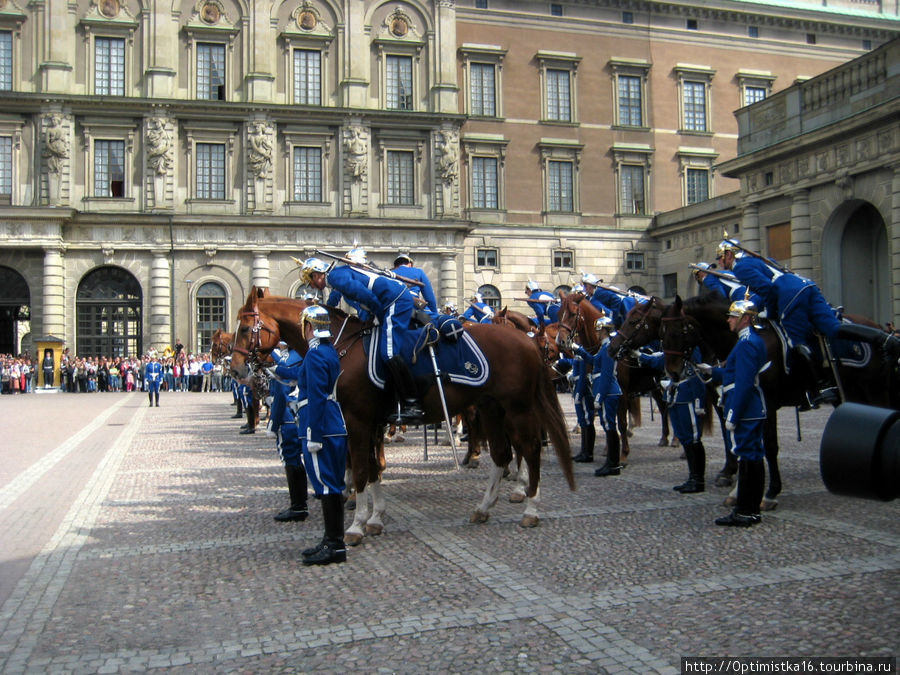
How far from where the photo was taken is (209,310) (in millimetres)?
40219

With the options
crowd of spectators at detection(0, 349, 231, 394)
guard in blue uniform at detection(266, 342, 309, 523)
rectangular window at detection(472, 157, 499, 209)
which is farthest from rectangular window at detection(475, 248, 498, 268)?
guard in blue uniform at detection(266, 342, 309, 523)

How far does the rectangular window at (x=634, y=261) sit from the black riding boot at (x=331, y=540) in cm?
4063

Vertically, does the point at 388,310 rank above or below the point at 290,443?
above

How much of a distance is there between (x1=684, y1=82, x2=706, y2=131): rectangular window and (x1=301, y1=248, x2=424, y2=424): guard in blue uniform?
142ft

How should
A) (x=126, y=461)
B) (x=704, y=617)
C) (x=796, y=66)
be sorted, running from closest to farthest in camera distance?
(x=704, y=617) < (x=126, y=461) < (x=796, y=66)

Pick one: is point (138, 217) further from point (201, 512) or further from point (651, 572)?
point (651, 572)

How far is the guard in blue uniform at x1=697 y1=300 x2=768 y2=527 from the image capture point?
304 inches

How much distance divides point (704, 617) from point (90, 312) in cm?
3936

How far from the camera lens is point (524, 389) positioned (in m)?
8.30

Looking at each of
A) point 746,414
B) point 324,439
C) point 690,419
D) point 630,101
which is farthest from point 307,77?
point 324,439

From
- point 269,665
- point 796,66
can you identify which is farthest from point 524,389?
point 796,66

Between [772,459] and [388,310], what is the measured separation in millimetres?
4464

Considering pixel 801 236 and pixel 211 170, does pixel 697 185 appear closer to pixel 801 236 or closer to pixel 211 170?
pixel 801 236

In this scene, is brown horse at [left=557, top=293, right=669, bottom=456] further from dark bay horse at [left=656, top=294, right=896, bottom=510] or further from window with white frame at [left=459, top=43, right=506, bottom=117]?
window with white frame at [left=459, top=43, right=506, bottom=117]
